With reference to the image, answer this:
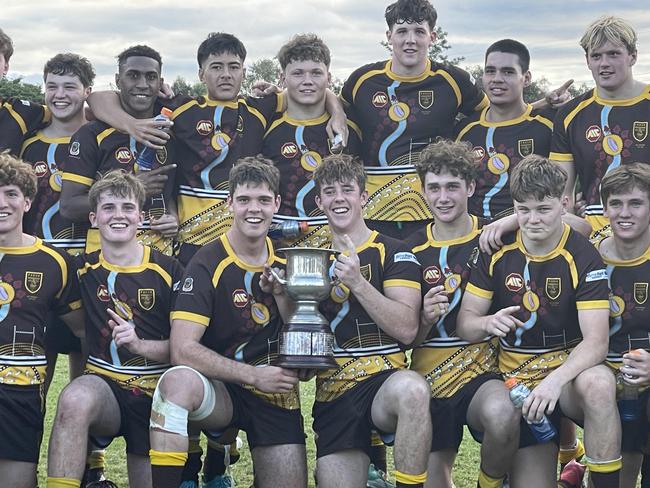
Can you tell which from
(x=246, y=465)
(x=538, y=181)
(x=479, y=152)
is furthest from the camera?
(x=246, y=465)

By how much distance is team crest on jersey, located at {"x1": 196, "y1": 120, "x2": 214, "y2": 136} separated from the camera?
20.3 ft

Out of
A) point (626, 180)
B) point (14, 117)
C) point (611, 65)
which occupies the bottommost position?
point (626, 180)

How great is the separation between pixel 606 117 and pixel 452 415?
202 cm

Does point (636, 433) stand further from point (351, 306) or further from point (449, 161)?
point (449, 161)

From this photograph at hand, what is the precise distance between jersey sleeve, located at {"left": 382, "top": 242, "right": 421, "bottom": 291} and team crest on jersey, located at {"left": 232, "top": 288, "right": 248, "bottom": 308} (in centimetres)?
77

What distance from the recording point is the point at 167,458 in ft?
15.6

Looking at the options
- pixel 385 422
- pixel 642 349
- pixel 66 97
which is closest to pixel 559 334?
pixel 642 349

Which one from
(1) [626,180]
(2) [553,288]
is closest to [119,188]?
(2) [553,288]

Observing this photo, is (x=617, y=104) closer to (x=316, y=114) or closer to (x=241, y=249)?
(x=316, y=114)

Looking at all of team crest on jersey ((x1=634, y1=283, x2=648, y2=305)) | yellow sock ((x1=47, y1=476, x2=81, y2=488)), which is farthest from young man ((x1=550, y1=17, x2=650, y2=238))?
yellow sock ((x1=47, y1=476, x2=81, y2=488))

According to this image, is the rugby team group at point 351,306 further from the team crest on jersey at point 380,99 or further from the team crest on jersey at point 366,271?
the team crest on jersey at point 380,99

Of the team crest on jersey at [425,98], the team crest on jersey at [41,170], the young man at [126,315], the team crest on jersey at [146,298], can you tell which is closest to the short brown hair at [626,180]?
the team crest on jersey at [425,98]

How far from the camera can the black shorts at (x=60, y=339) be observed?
19.8 feet

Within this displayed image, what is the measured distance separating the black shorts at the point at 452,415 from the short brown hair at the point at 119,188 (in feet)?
6.60
